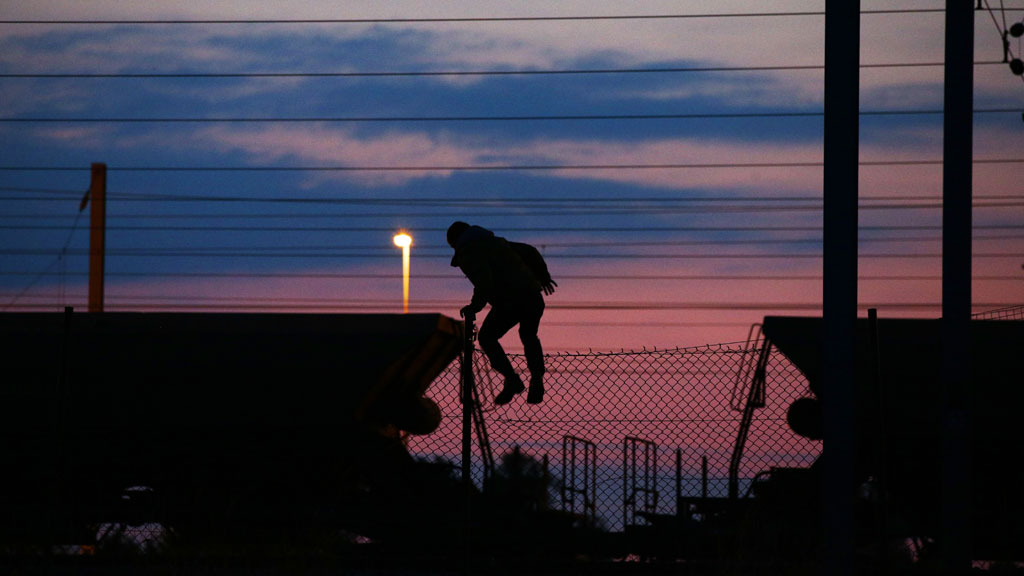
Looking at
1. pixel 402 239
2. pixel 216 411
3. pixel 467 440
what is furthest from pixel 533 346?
pixel 402 239

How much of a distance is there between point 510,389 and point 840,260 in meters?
4.17

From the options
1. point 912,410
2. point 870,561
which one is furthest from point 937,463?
point 870,561

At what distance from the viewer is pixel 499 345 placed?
1038 cm

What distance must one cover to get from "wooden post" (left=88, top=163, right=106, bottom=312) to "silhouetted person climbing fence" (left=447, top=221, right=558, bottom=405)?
1749 centimetres

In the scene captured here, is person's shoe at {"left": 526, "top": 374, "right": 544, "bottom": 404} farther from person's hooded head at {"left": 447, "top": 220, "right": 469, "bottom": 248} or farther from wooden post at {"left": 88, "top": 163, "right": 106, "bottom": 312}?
wooden post at {"left": 88, "top": 163, "right": 106, "bottom": 312}

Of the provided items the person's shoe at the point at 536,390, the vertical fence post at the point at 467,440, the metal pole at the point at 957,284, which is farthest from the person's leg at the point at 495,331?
the metal pole at the point at 957,284

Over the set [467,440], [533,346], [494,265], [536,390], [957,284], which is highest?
[494,265]

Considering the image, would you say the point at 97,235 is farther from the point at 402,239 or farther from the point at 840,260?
the point at 840,260

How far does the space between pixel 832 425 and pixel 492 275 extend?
414 cm

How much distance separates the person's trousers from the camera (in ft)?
33.3

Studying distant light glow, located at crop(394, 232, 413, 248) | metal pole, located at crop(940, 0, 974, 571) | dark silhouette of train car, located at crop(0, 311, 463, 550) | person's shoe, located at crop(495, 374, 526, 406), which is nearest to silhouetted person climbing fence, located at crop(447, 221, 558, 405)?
person's shoe, located at crop(495, 374, 526, 406)

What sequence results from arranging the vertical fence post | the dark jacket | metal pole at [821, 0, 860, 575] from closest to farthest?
1. metal pole at [821, 0, 860, 575]
2. the vertical fence post
3. the dark jacket

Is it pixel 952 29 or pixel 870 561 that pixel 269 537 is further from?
pixel 952 29

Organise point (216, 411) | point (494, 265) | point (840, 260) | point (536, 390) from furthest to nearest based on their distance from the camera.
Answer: point (216, 411) < point (494, 265) < point (536, 390) < point (840, 260)
